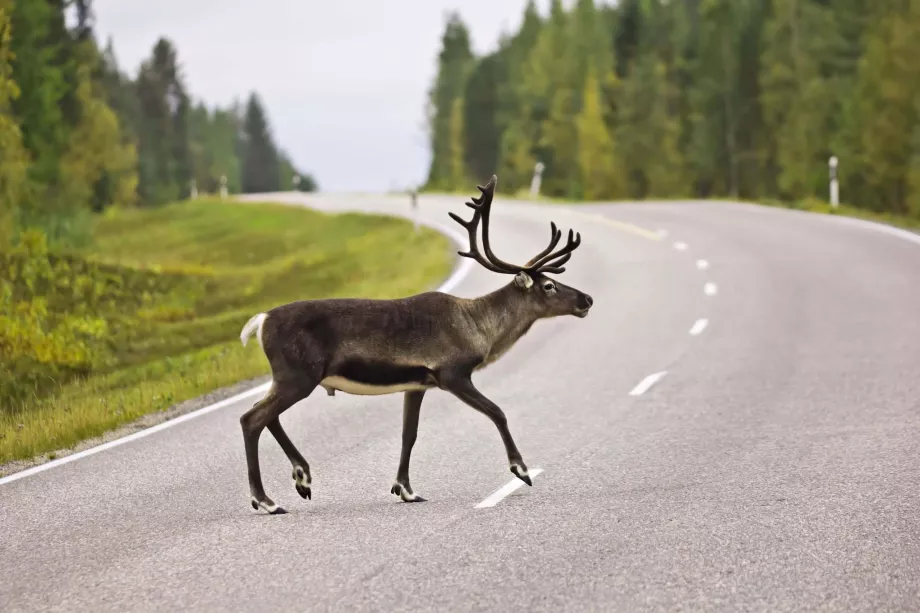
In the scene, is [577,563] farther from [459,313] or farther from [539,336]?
[539,336]

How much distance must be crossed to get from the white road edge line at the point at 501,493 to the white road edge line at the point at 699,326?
28.1 ft

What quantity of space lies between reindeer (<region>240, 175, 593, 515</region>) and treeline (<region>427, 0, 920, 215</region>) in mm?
54824

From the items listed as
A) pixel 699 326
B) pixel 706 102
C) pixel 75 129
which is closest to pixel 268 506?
pixel 699 326

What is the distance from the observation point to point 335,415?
41.2 ft

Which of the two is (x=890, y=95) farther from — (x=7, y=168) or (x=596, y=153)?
(x=7, y=168)

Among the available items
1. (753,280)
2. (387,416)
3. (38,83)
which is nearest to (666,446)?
(387,416)

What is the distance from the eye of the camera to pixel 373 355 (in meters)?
8.08

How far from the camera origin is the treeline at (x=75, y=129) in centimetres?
3441

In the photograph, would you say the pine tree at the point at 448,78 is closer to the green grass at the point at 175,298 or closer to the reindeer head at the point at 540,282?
the green grass at the point at 175,298

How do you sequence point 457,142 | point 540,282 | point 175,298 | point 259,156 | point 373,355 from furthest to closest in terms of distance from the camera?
point 259,156 < point 457,142 < point 175,298 < point 540,282 < point 373,355

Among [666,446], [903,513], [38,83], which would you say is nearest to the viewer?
[903,513]

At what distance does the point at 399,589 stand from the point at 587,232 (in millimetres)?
27858

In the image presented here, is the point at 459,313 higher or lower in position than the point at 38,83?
lower

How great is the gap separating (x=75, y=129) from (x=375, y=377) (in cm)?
5699
